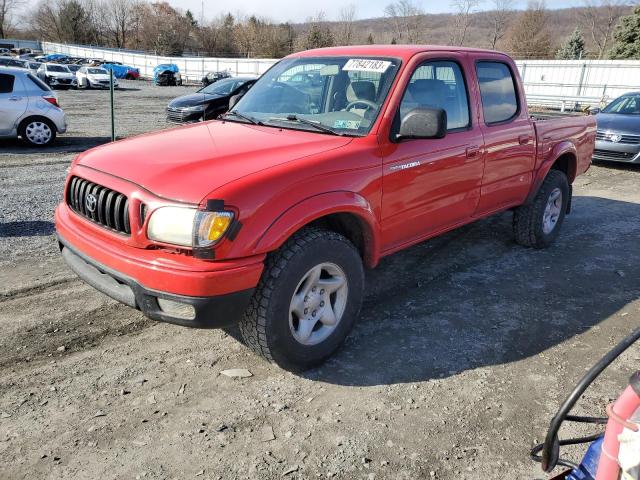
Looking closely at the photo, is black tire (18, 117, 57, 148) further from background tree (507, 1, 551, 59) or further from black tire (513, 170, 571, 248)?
background tree (507, 1, 551, 59)

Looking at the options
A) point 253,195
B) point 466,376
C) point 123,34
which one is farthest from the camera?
point 123,34

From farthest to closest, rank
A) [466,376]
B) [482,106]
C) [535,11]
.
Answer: [535,11], [482,106], [466,376]

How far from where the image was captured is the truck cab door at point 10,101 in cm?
1022

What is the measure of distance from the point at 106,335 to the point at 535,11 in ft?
227

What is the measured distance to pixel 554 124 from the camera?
5.44 meters

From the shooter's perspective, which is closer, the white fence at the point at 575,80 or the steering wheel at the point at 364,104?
the steering wheel at the point at 364,104

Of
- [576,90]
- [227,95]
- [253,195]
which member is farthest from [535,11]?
[253,195]

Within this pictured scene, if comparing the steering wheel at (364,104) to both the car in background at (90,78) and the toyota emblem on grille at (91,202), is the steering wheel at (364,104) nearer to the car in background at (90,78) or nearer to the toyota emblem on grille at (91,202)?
the toyota emblem on grille at (91,202)

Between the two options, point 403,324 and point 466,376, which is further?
point 403,324

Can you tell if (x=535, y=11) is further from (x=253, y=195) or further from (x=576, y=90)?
(x=253, y=195)

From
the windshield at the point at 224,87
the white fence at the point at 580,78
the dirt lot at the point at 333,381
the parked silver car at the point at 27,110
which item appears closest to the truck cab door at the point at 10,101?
the parked silver car at the point at 27,110

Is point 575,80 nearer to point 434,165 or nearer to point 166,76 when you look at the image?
point 166,76

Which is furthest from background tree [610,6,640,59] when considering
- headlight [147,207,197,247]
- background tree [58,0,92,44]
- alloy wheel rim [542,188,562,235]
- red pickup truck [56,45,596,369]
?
background tree [58,0,92,44]

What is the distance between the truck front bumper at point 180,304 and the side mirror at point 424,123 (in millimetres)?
1492
